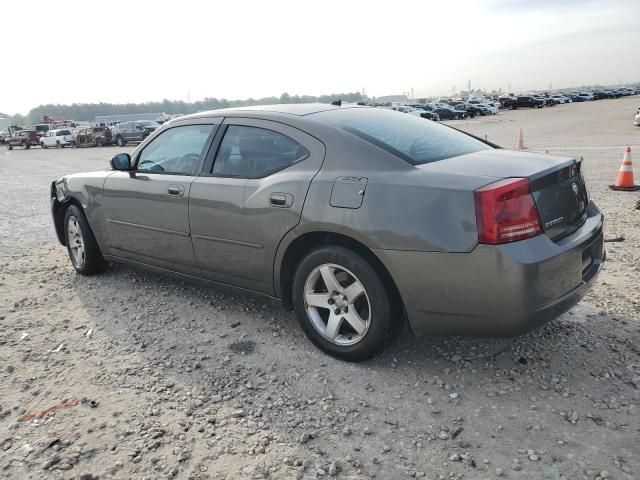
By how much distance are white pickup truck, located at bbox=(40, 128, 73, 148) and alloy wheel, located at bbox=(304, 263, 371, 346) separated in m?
38.6

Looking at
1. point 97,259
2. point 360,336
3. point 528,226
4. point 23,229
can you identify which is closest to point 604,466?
point 528,226

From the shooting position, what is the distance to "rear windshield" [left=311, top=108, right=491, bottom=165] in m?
3.23

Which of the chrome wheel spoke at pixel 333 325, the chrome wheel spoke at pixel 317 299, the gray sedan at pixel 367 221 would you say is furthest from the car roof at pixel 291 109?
the chrome wheel spoke at pixel 333 325

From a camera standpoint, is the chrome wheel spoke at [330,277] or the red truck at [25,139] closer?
the chrome wheel spoke at [330,277]

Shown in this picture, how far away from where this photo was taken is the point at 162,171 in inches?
170

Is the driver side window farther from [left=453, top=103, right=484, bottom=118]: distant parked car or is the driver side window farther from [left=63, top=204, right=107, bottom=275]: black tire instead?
[left=453, top=103, right=484, bottom=118]: distant parked car

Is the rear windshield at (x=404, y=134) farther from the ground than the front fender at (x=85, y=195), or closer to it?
farther from the ground

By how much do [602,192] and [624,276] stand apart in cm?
428

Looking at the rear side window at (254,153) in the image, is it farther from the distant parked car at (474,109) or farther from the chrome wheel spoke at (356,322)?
the distant parked car at (474,109)

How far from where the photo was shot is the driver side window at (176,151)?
408 cm

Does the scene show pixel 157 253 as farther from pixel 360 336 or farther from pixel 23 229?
pixel 23 229

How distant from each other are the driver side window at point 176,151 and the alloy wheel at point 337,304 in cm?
144

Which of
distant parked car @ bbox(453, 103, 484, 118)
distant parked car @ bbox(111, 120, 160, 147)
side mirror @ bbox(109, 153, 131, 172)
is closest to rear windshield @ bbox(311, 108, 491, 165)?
side mirror @ bbox(109, 153, 131, 172)

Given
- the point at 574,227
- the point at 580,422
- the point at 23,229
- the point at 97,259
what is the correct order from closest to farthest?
1. the point at 580,422
2. the point at 574,227
3. the point at 97,259
4. the point at 23,229
